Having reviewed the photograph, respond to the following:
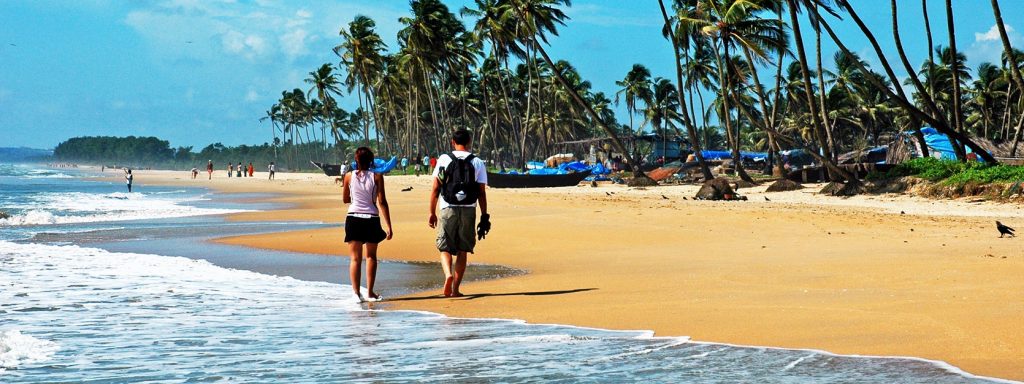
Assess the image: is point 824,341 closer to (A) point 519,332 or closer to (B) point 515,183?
(A) point 519,332

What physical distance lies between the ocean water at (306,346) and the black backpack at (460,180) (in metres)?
1.18

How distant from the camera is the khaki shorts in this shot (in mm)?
8445

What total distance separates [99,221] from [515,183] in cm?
2042

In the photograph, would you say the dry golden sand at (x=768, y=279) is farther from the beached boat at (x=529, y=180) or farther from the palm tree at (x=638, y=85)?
the palm tree at (x=638, y=85)

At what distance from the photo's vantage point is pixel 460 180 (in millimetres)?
8383

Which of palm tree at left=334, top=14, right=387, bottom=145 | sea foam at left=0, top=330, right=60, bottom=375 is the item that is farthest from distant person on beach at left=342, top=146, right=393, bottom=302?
palm tree at left=334, top=14, right=387, bottom=145

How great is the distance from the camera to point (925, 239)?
1239 cm

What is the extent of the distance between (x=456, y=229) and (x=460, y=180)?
0.42 metres

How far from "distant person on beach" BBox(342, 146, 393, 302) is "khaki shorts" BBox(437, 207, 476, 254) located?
0.49m

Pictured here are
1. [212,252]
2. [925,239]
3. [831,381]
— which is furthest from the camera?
[212,252]

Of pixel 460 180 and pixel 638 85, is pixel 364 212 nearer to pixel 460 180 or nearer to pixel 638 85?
pixel 460 180

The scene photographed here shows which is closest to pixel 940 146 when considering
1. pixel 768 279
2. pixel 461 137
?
pixel 768 279

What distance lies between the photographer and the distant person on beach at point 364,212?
845cm

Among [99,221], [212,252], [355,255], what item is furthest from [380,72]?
[355,255]
